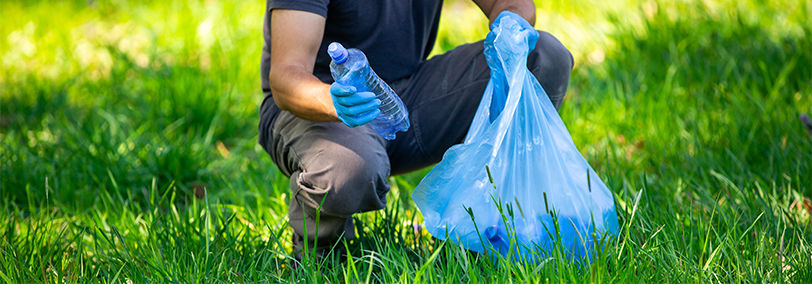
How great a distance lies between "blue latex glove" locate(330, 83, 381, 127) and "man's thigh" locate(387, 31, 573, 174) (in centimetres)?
40

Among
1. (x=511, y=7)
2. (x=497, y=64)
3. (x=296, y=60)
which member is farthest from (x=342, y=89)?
(x=511, y=7)

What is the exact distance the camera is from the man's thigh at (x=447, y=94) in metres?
1.99

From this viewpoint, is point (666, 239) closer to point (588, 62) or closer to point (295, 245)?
point (295, 245)

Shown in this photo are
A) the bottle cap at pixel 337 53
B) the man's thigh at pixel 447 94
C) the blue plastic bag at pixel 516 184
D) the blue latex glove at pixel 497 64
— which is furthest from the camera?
the man's thigh at pixel 447 94

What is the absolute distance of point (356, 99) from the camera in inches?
63.6

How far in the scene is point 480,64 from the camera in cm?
203

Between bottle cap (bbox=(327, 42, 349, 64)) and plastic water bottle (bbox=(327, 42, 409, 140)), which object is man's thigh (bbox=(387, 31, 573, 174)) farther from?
bottle cap (bbox=(327, 42, 349, 64))

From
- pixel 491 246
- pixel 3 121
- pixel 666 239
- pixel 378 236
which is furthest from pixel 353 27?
pixel 3 121

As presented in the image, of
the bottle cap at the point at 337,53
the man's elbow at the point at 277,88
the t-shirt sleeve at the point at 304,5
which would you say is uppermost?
the t-shirt sleeve at the point at 304,5

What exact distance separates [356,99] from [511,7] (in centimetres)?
67

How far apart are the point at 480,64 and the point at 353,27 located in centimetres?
35

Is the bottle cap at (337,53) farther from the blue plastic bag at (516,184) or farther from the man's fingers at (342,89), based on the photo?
the blue plastic bag at (516,184)

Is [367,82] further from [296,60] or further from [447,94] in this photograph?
[447,94]

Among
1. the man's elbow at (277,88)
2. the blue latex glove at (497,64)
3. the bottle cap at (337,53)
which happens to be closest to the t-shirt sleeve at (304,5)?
the man's elbow at (277,88)
